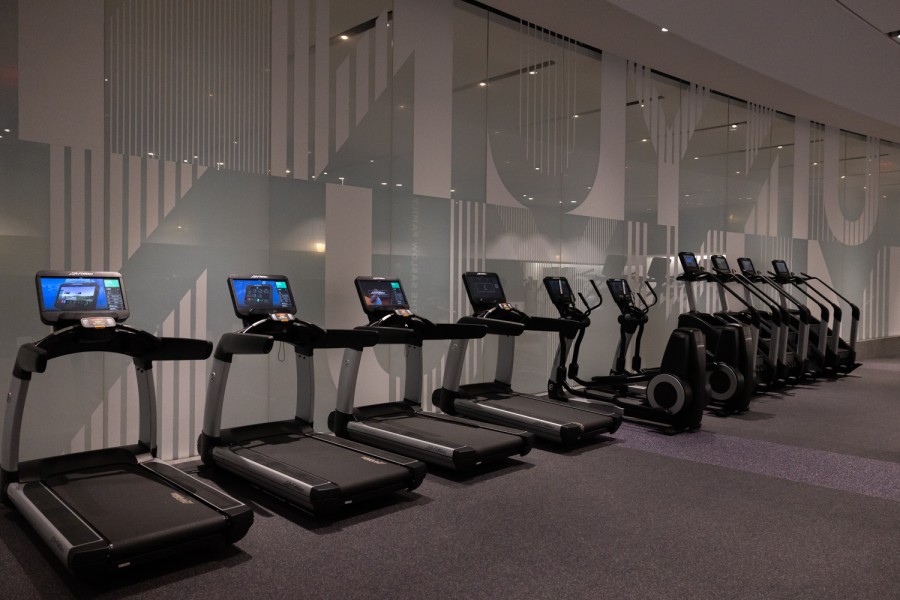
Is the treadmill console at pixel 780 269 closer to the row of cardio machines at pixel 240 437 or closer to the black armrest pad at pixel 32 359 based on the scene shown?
the row of cardio machines at pixel 240 437

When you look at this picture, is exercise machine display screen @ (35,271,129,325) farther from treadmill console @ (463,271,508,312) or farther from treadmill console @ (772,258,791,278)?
treadmill console @ (772,258,791,278)

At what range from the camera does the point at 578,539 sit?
10.3 feet

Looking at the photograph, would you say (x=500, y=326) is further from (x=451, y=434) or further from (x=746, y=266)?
(x=746, y=266)

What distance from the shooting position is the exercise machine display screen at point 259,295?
13.5 ft

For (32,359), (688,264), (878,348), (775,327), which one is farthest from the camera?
(878,348)

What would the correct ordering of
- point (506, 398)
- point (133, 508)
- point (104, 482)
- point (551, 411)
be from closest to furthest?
point (133, 508) → point (104, 482) → point (551, 411) → point (506, 398)

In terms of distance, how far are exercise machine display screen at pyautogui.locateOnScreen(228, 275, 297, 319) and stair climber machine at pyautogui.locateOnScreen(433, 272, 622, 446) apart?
150cm

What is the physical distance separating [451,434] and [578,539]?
145 centimetres

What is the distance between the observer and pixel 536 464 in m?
4.47

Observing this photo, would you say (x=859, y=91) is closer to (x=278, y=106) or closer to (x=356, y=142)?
(x=356, y=142)

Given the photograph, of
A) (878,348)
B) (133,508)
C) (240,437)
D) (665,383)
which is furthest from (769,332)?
(133,508)

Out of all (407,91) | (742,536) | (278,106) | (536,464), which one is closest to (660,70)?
(407,91)

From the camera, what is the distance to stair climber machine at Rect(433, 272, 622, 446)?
4906mm

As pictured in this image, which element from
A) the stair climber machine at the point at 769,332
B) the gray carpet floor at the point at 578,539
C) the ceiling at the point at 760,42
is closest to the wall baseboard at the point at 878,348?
the ceiling at the point at 760,42
